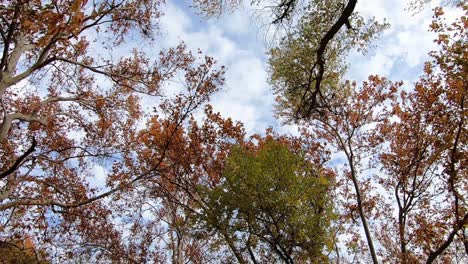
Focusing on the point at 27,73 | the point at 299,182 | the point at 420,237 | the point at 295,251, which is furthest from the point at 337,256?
the point at 27,73

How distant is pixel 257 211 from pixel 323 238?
69.7 inches

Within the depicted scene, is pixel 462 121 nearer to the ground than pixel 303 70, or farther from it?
nearer to the ground

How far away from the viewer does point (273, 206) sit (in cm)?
897

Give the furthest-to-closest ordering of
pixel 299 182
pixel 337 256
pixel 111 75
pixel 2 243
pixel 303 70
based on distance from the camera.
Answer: pixel 337 256 < pixel 303 70 < pixel 299 182 < pixel 111 75 < pixel 2 243

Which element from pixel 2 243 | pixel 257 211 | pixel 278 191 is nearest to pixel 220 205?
pixel 257 211

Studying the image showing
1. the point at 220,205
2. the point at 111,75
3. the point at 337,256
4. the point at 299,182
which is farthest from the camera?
the point at 337,256

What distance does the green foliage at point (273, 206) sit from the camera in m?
8.97

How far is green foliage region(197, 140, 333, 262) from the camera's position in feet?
29.4

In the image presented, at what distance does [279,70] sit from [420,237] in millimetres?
6802

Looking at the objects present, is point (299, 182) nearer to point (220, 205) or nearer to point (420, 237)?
point (220, 205)

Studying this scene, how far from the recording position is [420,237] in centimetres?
1116

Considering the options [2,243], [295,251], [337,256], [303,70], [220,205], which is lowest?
[2,243]

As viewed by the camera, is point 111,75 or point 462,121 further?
point 462,121

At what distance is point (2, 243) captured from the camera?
21.1 ft
